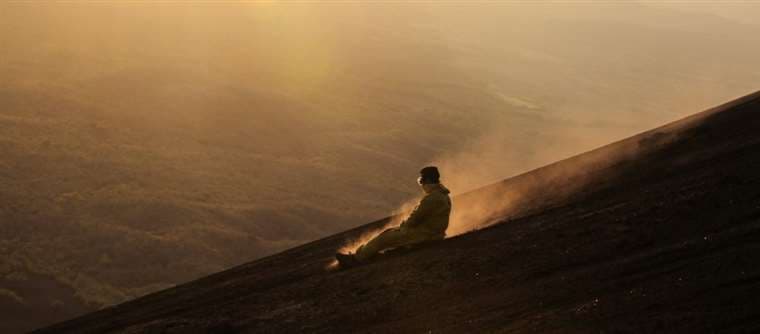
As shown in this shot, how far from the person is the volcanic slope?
0.24 meters

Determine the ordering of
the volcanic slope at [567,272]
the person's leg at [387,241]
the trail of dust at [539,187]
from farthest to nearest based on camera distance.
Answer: the trail of dust at [539,187]
the person's leg at [387,241]
the volcanic slope at [567,272]

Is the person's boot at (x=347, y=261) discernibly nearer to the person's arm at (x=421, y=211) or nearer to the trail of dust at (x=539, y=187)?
the person's arm at (x=421, y=211)

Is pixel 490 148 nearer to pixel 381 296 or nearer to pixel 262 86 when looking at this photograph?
pixel 262 86

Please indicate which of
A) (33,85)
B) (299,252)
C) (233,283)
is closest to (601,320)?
(233,283)

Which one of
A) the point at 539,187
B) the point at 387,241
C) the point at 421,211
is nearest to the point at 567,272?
the point at 421,211

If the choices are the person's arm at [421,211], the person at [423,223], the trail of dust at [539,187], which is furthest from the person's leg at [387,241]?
the trail of dust at [539,187]

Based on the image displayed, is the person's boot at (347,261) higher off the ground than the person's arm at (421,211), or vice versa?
the person's arm at (421,211)

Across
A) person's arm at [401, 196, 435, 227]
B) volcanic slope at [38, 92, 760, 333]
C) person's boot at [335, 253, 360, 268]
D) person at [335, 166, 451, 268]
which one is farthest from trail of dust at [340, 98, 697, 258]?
person's boot at [335, 253, 360, 268]

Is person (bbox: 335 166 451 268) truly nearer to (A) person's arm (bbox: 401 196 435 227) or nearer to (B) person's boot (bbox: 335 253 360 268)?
(A) person's arm (bbox: 401 196 435 227)

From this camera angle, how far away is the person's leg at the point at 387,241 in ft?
38.5

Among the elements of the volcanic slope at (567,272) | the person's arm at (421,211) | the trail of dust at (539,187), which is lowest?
the volcanic slope at (567,272)

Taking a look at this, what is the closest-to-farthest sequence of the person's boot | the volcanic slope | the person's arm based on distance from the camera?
the volcanic slope, the person's arm, the person's boot

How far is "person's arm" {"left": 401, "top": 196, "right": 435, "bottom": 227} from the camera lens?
11.6 metres

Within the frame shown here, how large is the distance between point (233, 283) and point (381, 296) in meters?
4.82
